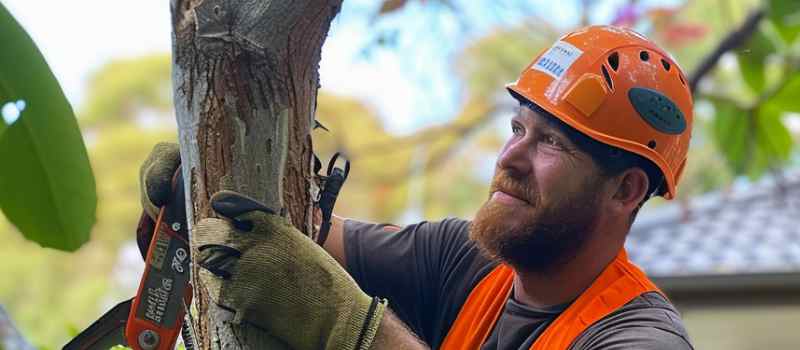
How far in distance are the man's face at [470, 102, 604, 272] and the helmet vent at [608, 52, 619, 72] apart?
0.70ft

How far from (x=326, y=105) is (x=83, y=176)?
2056 centimetres

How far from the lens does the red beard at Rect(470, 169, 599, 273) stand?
2682 mm

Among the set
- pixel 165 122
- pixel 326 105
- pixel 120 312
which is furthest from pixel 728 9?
pixel 165 122

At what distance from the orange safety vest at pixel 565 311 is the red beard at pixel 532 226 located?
128 mm

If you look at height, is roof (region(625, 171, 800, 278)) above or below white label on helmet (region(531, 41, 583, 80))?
below

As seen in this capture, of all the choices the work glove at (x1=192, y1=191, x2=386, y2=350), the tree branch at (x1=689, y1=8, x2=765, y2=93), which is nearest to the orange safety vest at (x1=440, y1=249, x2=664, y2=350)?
the work glove at (x1=192, y1=191, x2=386, y2=350)

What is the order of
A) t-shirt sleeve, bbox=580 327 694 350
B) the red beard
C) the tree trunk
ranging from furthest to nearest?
the red beard
t-shirt sleeve, bbox=580 327 694 350
the tree trunk

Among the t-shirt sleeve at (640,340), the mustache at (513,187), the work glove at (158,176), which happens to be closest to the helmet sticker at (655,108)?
the mustache at (513,187)

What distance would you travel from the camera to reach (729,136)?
5.30 m

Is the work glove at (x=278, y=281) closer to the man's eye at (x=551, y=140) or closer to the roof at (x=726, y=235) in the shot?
the man's eye at (x=551, y=140)

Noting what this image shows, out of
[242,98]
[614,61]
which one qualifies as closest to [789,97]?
[614,61]

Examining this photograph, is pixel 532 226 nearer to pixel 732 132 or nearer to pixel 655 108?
pixel 655 108

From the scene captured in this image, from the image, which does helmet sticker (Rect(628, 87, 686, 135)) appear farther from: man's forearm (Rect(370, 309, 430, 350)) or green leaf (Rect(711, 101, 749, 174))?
green leaf (Rect(711, 101, 749, 174))

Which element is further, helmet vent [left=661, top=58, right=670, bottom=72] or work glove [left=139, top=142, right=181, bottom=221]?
helmet vent [left=661, top=58, right=670, bottom=72]
